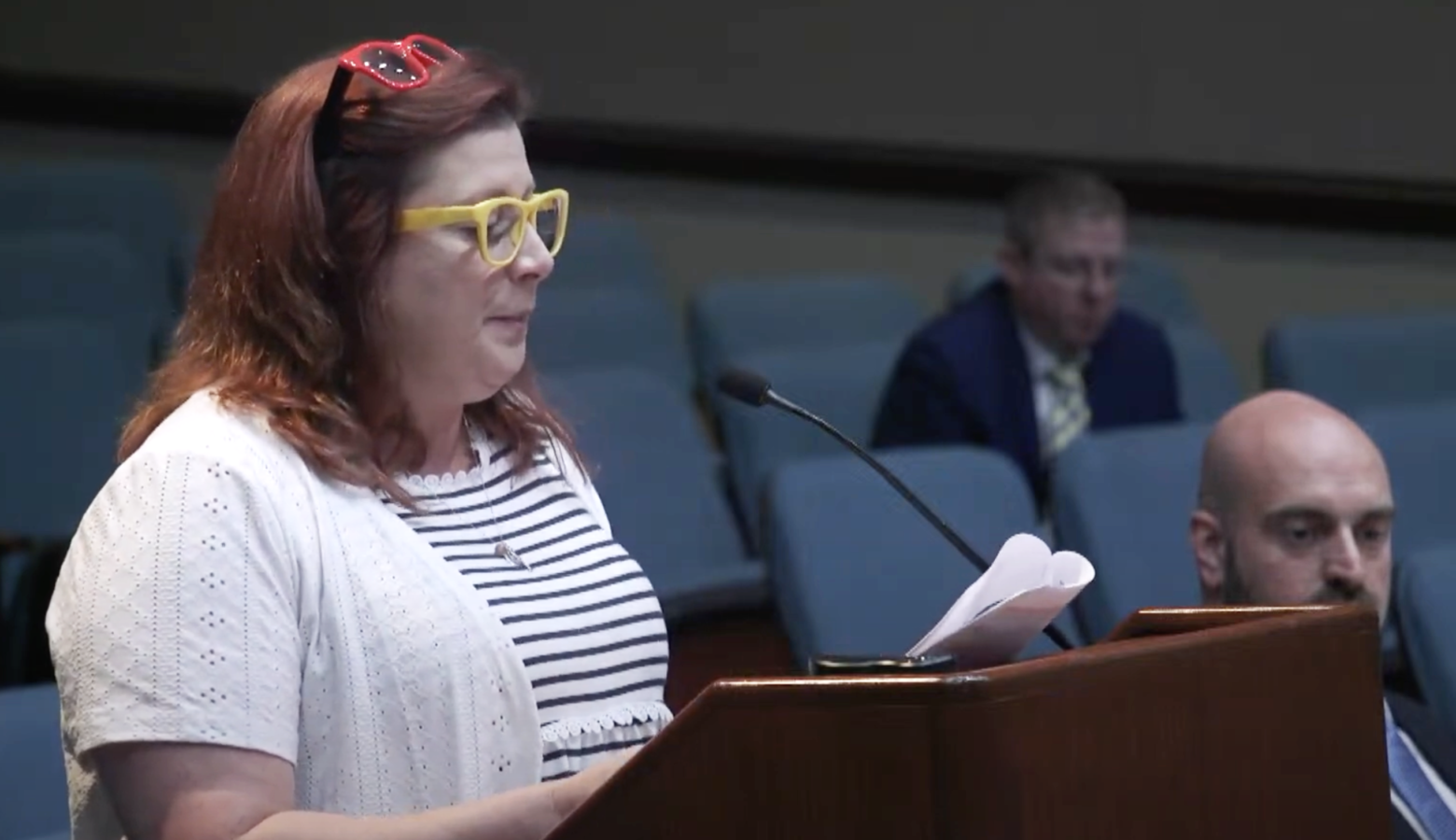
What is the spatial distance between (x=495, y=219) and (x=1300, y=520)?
968 millimetres

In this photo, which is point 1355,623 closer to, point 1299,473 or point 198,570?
point 198,570

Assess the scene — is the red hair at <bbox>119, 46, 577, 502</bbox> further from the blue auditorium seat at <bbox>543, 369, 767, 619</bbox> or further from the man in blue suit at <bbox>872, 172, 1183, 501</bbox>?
the man in blue suit at <bbox>872, 172, 1183, 501</bbox>

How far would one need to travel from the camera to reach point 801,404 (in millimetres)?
3338

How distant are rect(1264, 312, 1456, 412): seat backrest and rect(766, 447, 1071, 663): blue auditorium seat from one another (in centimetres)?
114

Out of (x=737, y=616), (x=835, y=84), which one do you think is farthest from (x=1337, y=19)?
(x=737, y=616)

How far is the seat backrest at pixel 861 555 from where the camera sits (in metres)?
2.46

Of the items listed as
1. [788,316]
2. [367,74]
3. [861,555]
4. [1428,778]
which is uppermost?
[367,74]

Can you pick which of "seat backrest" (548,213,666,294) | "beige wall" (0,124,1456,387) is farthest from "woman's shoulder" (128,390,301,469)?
"beige wall" (0,124,1456,387)

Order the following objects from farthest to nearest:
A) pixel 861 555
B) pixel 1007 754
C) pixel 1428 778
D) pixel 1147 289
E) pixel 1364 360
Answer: pixel 1147 289, pixel 1364 360, pixel 861 555, pixel 1428 778, pixel 1007 754

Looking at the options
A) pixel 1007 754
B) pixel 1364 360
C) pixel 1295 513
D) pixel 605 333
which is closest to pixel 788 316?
pixel 605 333

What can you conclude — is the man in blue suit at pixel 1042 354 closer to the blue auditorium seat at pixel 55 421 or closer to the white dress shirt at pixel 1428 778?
the blue auditorium seat at pixel 55 421

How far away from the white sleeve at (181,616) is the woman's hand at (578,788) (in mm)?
158

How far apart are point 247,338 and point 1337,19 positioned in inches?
130

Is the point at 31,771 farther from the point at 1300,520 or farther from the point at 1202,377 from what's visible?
the point at 1202,377
